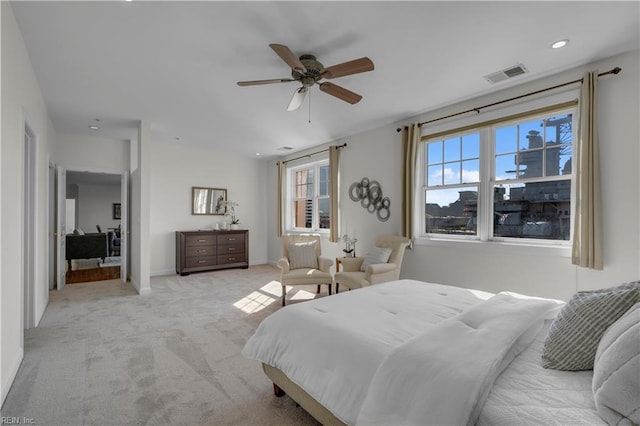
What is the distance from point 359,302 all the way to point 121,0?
2644mm

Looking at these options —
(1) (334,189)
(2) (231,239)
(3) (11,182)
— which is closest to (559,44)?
(1) (334,189)

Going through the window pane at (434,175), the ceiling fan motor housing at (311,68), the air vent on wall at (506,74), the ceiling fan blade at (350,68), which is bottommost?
the window pane at (434,175)

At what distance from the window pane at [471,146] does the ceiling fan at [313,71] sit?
1.81 m

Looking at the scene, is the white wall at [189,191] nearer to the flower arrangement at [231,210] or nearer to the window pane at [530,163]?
the flower arrangement at [231,210]

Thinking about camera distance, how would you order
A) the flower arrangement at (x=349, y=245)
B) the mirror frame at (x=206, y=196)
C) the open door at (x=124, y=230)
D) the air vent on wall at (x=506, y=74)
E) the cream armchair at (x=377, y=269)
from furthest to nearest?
1. the mirror frame at (x=206, y=196)
2. the open door at (x=124, y=230)
3. the flower arrangement at (x=349, y=245)
4. the cream armchair at (x=377, y=269)
5. the air vent on wall at (x=506, y=74)

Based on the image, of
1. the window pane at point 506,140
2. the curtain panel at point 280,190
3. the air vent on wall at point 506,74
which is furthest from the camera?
the curtain panel at point 280,190

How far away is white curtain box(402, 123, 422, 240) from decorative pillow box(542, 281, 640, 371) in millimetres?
2883

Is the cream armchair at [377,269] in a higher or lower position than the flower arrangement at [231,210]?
lower

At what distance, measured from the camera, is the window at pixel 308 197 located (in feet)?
20.2

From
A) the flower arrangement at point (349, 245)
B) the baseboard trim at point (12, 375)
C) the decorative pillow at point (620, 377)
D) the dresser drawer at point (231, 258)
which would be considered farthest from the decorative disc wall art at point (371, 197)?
the baseboard trim at point (12, 375)

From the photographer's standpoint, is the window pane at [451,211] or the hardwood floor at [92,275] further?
the hardwood floor at [92,275]

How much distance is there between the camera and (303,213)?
6734mm

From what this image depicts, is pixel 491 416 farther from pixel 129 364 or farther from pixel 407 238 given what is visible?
pixel 407 238

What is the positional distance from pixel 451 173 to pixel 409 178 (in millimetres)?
548
